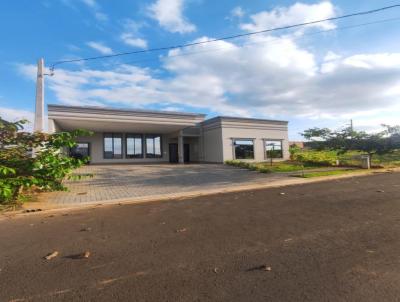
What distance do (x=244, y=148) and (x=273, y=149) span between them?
141 inches

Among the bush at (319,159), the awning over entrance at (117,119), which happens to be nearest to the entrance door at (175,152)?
the awning over entrance at (117,119)

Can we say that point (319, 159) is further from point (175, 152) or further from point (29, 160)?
point (29, 160)

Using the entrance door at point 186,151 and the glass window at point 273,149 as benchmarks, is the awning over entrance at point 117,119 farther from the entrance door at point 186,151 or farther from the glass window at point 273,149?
the glass window at point 273,149

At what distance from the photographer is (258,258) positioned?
4.24 metres

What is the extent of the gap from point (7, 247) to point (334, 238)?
19.6 feet

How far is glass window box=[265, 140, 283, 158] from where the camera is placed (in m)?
28.7

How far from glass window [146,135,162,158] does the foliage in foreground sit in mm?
21071

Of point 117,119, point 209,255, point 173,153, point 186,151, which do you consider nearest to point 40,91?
point 117,119

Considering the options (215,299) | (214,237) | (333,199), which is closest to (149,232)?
(214,237)

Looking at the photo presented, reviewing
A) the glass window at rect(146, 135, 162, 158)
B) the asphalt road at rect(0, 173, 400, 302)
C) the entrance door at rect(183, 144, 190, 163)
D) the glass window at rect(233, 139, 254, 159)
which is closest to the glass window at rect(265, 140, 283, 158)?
the glass window at rect(233, 139, 254, 159)

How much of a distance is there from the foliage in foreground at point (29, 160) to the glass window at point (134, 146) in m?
20.1

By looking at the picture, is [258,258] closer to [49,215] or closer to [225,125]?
[49,215]

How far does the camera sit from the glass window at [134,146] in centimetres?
3012

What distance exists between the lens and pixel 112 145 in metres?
29.5
